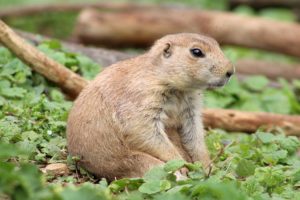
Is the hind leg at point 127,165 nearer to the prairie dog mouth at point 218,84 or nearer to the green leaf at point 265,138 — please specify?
the prairie dog mouth at point 218,84

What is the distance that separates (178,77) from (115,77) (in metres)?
0.50

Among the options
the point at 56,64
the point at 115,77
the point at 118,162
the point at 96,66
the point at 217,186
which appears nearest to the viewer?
the point at 217,186

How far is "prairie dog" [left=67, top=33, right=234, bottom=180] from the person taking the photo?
5.68m

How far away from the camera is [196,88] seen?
236 inches

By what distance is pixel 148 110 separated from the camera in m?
5.79

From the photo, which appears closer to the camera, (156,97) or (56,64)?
(156,97)

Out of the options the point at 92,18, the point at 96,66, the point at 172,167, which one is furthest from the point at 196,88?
the point at 92,18

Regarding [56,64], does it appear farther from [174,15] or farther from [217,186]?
[174,15]

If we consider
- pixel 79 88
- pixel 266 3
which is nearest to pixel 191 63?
pixel 79 88

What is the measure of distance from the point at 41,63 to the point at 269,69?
5.37 metres

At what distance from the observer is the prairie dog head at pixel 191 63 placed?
5859 mm

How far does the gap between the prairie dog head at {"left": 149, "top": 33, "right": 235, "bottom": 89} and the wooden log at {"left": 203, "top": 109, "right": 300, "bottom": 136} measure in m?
1.79

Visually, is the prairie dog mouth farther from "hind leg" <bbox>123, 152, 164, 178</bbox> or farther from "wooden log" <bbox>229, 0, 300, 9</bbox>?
"wooden log" <bbox>229, 0, 300, 9</bbox>

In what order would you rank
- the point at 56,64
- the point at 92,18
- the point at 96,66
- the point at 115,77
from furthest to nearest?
the point at 92,18 < the point at 96,66 < the point at 56,64 < the point at 115,77
